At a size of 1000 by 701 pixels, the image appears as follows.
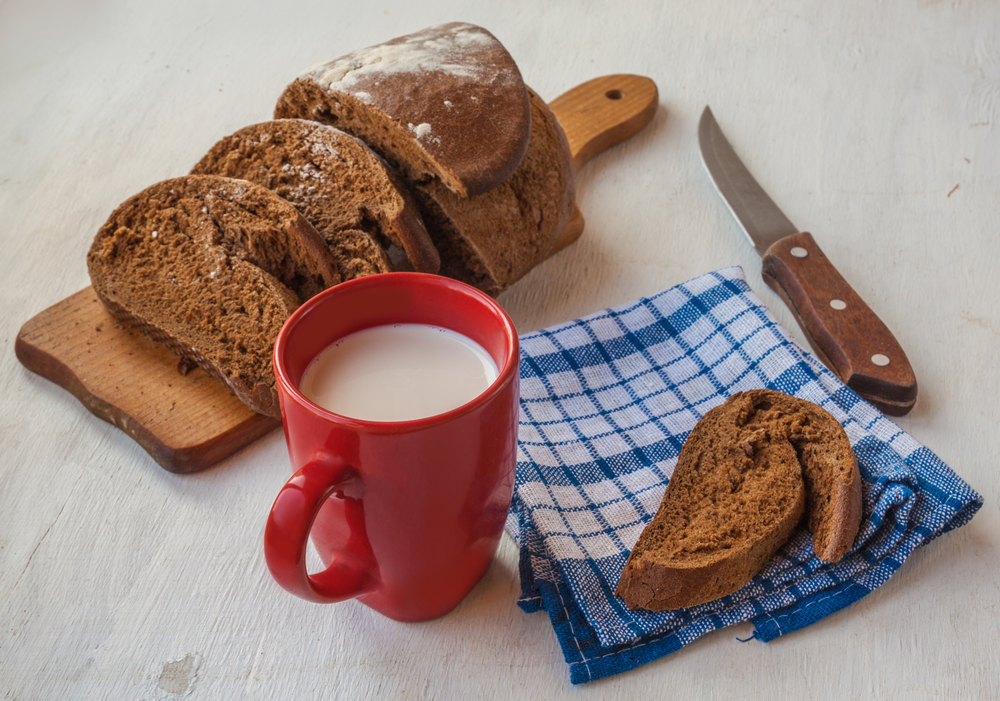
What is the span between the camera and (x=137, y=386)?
4.11 ft

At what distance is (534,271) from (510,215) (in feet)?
0.57

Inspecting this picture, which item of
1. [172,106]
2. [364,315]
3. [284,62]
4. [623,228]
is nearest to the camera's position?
[364,315]

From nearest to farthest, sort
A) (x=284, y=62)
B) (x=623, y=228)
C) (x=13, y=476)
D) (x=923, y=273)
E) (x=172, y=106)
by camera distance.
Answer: (x=13, y=476), (x=923, y=273), (x=623, y=228), (x=172, y=106), (x=284, y=62)

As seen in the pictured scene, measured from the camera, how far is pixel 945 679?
0.92m

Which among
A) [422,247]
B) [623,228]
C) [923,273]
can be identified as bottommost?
[923,273]

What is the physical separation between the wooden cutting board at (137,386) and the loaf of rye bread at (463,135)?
41 cm

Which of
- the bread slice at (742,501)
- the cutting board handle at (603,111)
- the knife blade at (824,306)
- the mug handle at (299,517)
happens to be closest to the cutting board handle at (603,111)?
the cutting board handle at (603,111)

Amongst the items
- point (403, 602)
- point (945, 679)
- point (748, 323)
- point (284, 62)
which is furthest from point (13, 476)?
point (284, 62)

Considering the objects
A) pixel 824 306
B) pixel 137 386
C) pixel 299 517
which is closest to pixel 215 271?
pixel 137 386

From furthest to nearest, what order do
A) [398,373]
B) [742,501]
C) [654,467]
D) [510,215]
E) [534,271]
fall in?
[534,271], [510,215], [654,467], [742,501], [398,373]

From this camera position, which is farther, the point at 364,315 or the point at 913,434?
the point at 913,434

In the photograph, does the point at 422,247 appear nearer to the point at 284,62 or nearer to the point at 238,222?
the point at 238,222

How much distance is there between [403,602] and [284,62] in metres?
1.67

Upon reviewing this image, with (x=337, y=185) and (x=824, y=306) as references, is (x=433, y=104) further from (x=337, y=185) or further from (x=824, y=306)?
(x=824, y=306)
